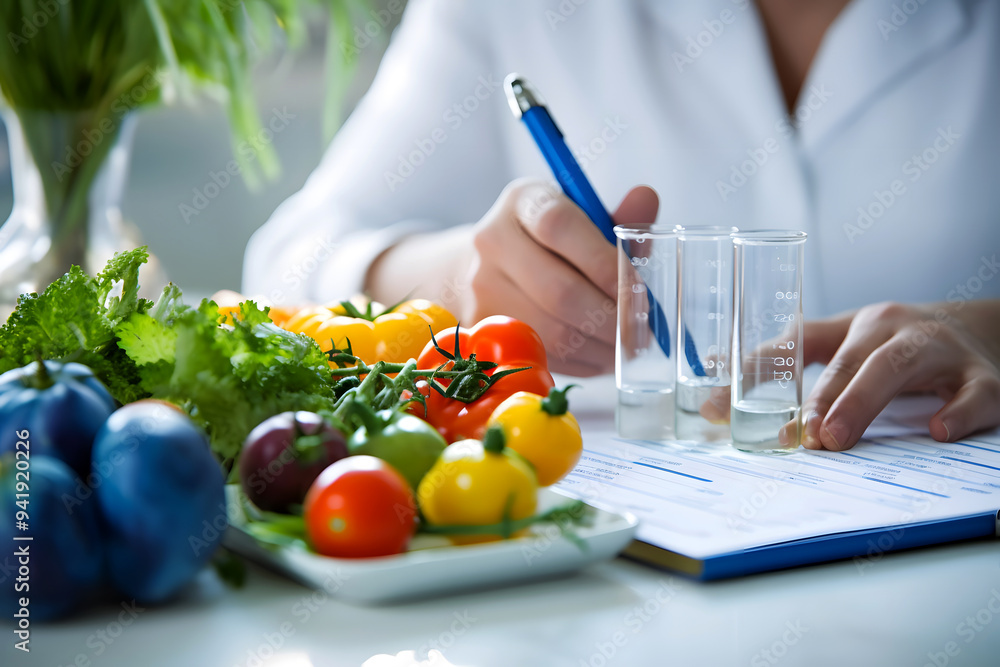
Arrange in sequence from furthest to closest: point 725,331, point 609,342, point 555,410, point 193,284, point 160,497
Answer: point 193,284, point 609,342, point 725,331, point 555,410, point 160,497

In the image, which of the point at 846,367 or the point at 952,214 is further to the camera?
the point at 952,214

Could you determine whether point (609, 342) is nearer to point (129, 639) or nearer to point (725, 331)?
point (725, 331)

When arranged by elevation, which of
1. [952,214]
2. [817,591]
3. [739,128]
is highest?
[739,128]

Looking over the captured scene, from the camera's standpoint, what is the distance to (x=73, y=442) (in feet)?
1.29

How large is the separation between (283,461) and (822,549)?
26 centimetres

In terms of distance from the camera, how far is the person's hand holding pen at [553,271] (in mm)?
809

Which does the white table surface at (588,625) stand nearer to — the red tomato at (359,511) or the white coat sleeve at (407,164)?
the red tomato at (359,511)

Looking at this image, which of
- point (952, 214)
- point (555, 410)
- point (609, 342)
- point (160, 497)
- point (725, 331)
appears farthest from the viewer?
point (952, 214)

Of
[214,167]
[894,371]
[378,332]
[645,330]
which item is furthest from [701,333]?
[214,167]

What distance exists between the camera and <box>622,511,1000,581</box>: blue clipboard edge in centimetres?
43

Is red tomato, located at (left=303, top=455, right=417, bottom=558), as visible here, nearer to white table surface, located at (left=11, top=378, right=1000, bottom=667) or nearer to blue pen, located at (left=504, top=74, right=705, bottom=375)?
white table surface, located at (left=11, top=378, right=1000, bottom=667)

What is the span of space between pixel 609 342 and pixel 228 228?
1.20 meters

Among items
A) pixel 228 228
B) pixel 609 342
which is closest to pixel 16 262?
pixel 609 342

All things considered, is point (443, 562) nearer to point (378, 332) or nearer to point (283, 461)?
point (283, 461)
